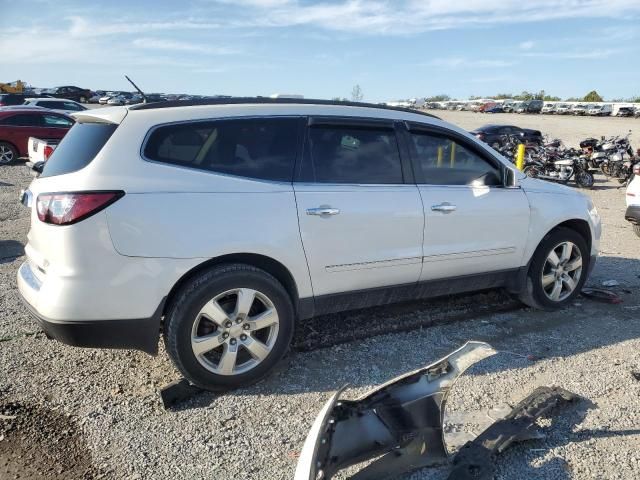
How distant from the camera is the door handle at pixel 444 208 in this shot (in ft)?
13.5

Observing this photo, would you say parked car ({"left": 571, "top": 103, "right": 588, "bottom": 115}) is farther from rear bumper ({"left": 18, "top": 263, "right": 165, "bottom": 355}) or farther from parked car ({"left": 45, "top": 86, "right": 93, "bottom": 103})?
rear bumper ({"left": 18, "top": 263, "right": 165, "bottom": 355})

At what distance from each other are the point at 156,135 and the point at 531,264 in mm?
3355

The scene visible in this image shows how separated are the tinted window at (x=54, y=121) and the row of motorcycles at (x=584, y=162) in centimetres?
1293

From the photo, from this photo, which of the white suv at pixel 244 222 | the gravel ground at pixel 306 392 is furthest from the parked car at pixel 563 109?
the white suv at pixel 244 222

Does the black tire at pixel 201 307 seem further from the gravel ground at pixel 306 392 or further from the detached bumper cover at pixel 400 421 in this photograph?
the detached bumper cover at pixel 400 421

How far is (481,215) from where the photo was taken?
4.36 meters

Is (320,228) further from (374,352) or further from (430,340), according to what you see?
(430,340)

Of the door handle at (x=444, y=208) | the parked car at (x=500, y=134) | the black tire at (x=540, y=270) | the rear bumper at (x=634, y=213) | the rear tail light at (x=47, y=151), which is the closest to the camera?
the door handle at (x=444, y=208)

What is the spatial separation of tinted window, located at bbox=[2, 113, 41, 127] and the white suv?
1331 centimetres

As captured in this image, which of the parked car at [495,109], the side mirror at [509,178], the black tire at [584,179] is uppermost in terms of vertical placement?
the parked car at [495,109]

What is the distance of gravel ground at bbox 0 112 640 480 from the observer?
2.84 m

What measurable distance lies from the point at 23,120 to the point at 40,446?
14.5 m

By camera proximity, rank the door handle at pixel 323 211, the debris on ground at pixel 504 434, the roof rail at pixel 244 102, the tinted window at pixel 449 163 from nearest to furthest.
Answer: the debris on ground at pixel 504 434 → the roof rail at pixel 244 102 → the door handle at pixel 323 211 → the tinted window at pixel 449 163

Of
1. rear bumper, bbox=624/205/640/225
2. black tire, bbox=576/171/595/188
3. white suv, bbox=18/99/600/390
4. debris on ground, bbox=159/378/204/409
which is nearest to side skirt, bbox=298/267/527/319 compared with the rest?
white suv, bbox=18/99/600/390
